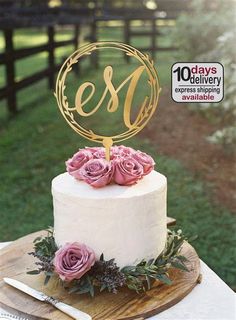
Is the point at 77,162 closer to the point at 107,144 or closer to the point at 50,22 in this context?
the point at 107,144

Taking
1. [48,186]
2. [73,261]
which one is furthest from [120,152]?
[48,186]

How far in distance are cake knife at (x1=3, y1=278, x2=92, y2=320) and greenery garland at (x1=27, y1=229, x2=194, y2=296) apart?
0.05 meters

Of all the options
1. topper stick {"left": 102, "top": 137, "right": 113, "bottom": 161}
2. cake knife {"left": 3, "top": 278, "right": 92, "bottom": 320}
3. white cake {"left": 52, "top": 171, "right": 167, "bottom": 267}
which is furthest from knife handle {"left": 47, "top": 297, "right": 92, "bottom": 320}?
topper stick {"left": 102, "top": 137, "right": 113, "bottom": 161}

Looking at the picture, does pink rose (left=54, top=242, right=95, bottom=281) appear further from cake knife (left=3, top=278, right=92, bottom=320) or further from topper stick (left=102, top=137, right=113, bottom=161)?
topper stick (left=102, top=137, right=113, bottom=161)

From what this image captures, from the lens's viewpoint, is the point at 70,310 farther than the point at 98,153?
No

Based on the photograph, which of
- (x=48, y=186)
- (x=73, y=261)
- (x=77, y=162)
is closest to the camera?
(x=73, y=261)

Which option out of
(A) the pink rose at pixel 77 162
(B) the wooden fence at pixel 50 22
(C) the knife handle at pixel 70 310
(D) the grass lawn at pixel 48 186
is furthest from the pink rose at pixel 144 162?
(B) the wooden fence at pixel 50 22

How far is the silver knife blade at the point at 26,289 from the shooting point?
1653 mm

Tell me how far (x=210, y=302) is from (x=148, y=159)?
0.44m

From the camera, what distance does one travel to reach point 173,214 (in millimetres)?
3529

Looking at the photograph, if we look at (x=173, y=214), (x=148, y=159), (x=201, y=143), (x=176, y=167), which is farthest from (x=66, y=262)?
(x=201, y=143)

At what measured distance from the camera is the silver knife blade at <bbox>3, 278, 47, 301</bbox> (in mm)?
1653

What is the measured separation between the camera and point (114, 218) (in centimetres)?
171

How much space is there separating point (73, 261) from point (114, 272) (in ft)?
0.38
